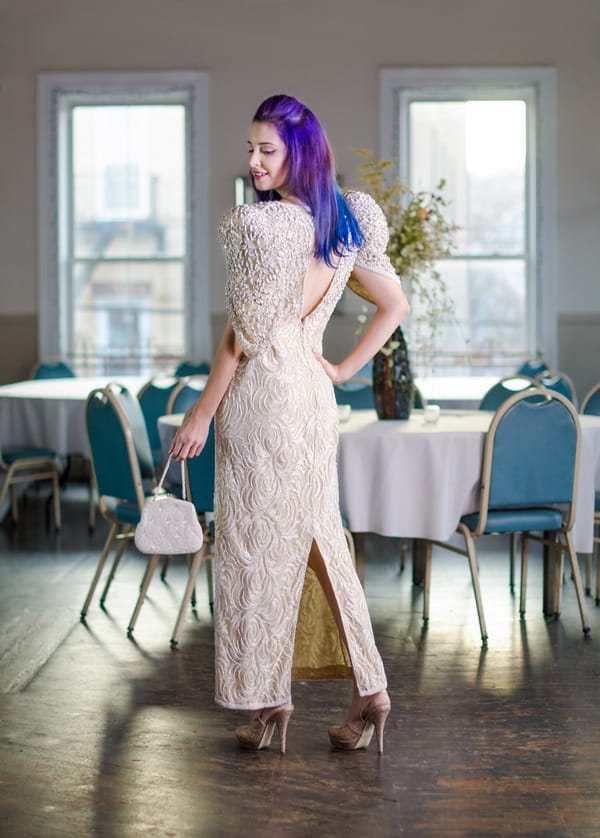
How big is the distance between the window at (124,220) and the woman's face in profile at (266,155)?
18.8 feet

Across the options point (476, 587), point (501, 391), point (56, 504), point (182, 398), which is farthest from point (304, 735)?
point (56, 504)

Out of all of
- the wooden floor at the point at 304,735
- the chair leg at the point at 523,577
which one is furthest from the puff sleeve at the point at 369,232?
the chair leg at the point at 523,577

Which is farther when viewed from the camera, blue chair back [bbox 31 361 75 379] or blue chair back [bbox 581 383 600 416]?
blue chair back [bbox 31 361 75 379]

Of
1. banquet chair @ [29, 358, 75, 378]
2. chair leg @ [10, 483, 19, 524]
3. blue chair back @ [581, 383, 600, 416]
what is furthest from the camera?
banquet chair @ [29, 358, 75, 378]

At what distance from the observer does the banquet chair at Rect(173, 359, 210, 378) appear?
7.42 metres

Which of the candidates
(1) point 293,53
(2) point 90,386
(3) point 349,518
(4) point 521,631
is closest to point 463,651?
(4) point 521,631

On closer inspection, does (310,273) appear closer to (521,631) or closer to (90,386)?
(521,631)

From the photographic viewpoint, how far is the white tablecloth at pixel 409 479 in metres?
3.71

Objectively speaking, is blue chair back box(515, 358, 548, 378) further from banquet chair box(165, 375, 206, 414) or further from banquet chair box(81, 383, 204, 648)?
banquet chair box(81, 383, 204, 648)

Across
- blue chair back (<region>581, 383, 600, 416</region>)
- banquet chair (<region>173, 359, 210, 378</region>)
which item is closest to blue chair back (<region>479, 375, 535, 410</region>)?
blue chair back (<region>581, 383, 600, 416</region>)

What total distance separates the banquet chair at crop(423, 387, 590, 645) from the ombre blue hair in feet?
4.60

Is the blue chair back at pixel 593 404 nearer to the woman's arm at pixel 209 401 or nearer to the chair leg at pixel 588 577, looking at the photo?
the chair leg at pixel 588 577

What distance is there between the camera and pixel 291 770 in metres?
2.51

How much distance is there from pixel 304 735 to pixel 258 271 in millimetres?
1229
